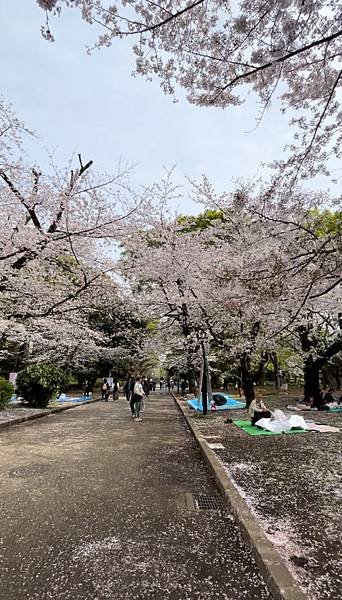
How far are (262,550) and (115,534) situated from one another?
4.27 ft

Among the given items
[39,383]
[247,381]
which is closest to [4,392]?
[39,383]

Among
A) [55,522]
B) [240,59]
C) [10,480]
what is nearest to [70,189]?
[240,59]

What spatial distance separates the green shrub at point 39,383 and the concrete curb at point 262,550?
12.0 metres

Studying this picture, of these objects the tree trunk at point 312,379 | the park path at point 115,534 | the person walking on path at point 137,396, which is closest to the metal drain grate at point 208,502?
the park path at point 115,534

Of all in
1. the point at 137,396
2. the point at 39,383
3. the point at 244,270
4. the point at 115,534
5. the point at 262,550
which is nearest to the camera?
the point at 262,550

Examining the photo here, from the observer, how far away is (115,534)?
3.18 meters

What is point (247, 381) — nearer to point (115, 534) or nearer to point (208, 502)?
point (208, 502)

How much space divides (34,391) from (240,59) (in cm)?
1455

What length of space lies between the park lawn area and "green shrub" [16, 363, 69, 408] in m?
9.53

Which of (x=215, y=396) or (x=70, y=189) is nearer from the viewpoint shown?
(x=70, y=189)

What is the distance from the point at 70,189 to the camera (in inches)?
290

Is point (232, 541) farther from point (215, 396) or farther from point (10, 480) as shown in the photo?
point (215, 396)

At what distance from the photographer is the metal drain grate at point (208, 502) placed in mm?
3926

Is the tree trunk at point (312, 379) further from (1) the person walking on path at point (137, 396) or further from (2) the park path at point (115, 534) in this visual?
(2) the park path at point (115, 534)
